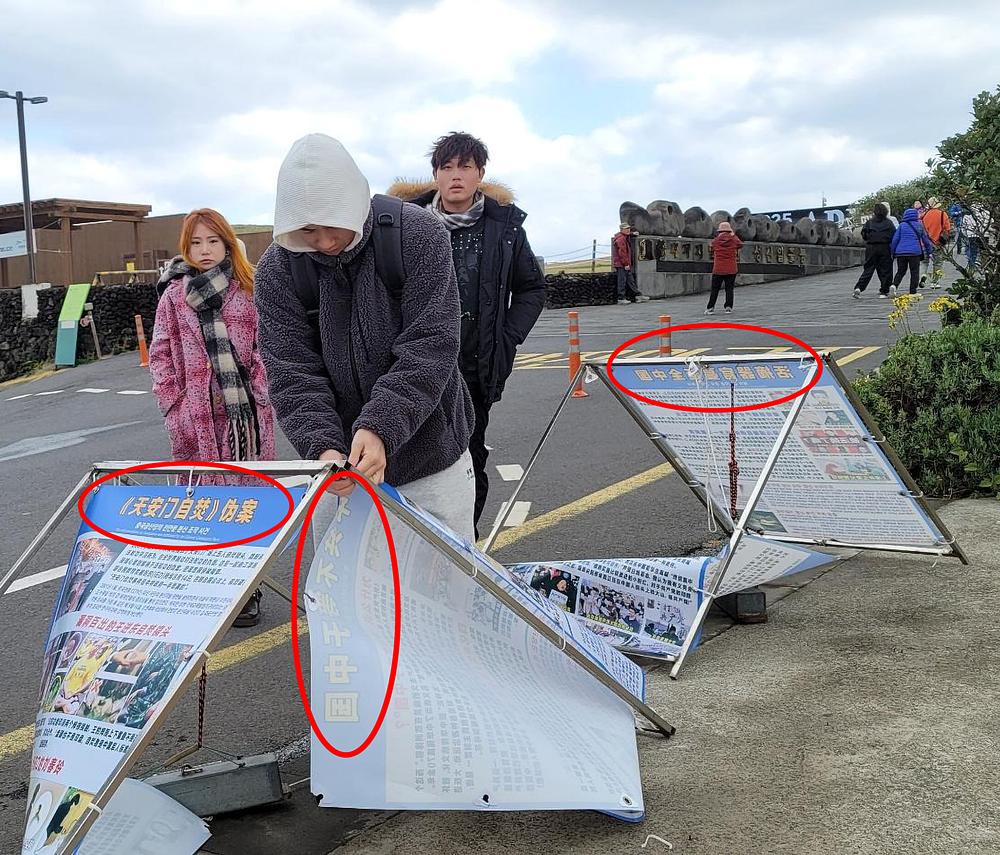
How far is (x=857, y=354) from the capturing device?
44.1 ft

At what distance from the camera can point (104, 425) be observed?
1284cm

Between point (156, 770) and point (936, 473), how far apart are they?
4615 mm

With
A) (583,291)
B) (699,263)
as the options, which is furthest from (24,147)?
(699,263)

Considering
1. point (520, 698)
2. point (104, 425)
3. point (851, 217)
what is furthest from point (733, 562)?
point (851, 217)

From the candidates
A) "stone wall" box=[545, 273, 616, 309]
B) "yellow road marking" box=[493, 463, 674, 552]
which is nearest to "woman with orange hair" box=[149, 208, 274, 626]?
"yellow road marking" box=[493, 463, 674, 552]

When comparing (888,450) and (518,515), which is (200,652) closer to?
(888,450)

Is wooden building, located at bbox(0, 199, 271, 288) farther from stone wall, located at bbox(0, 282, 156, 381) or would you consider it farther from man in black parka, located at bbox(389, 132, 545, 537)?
man in black parka, located at bbox(389, 132, 545, 537)

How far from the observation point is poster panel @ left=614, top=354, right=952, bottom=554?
14.8ft

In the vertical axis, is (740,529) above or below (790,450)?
below

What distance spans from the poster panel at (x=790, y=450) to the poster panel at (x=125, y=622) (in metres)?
2.44

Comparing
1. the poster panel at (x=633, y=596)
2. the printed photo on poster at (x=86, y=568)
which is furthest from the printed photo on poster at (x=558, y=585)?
the printed photo on poster at (x=86, y=568)

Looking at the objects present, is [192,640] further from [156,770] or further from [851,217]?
[851,217]

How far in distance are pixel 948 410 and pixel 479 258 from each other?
301 centimetres

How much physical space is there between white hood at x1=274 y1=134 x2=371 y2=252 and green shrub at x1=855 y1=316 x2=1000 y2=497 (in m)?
4.44
